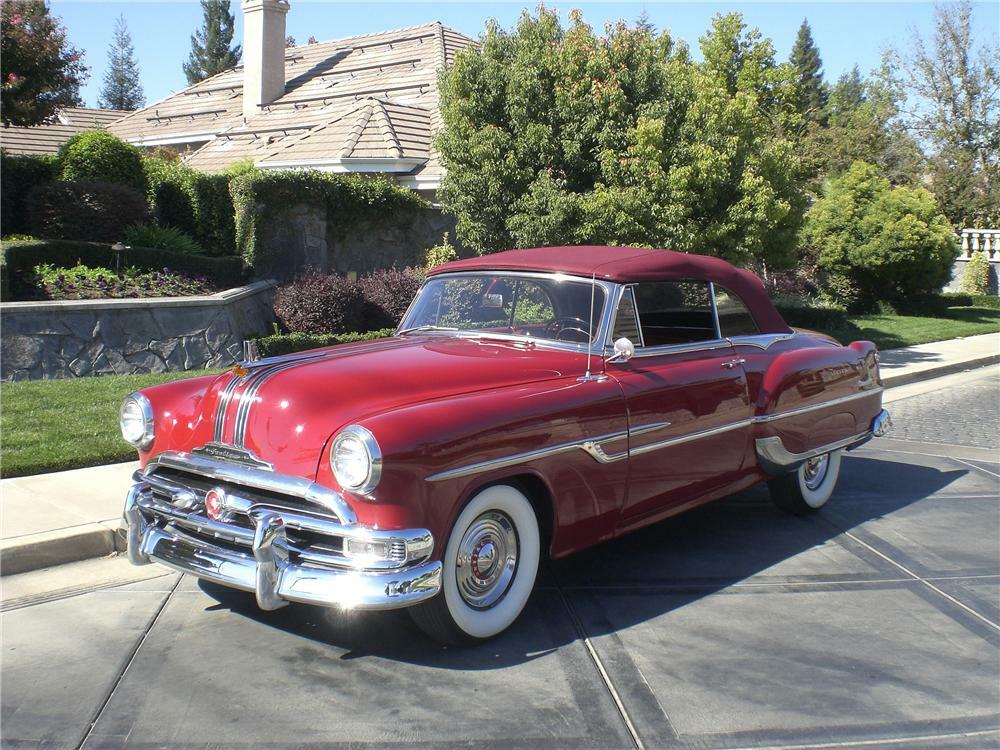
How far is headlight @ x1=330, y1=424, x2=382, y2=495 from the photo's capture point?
12.1 ft

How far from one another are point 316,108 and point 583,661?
19.4 meters

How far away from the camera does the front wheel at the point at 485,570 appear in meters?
4.02

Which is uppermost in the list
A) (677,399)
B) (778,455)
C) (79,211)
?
(79,211)

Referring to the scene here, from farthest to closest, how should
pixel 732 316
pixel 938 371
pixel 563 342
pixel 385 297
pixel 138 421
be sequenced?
1. pixel 938 371
2. pixel 385 297
3. pixel 732 316
4. pixel 563 342
5. pixel 138 421

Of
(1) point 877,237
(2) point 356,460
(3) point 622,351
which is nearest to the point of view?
(2) point 356,460

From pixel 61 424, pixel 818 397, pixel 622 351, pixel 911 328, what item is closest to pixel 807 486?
pixel 818 397

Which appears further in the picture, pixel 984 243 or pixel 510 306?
pixel 984 243

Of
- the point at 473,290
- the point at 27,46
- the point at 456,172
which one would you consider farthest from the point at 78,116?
the point at 473,290

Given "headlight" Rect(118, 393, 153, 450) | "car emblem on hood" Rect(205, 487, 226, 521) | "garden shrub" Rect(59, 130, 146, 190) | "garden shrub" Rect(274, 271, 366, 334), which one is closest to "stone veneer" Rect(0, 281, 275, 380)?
"garden shrub" Rect(274, 271, 366, 334)

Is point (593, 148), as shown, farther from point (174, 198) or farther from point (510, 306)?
point (510, 306)

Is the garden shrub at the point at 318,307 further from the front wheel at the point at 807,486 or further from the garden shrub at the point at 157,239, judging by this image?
the front wheel at the point at 807,486

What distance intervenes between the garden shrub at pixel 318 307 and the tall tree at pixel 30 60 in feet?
15.6

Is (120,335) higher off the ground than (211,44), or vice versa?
(211,44)

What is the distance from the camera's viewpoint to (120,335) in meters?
10.4
